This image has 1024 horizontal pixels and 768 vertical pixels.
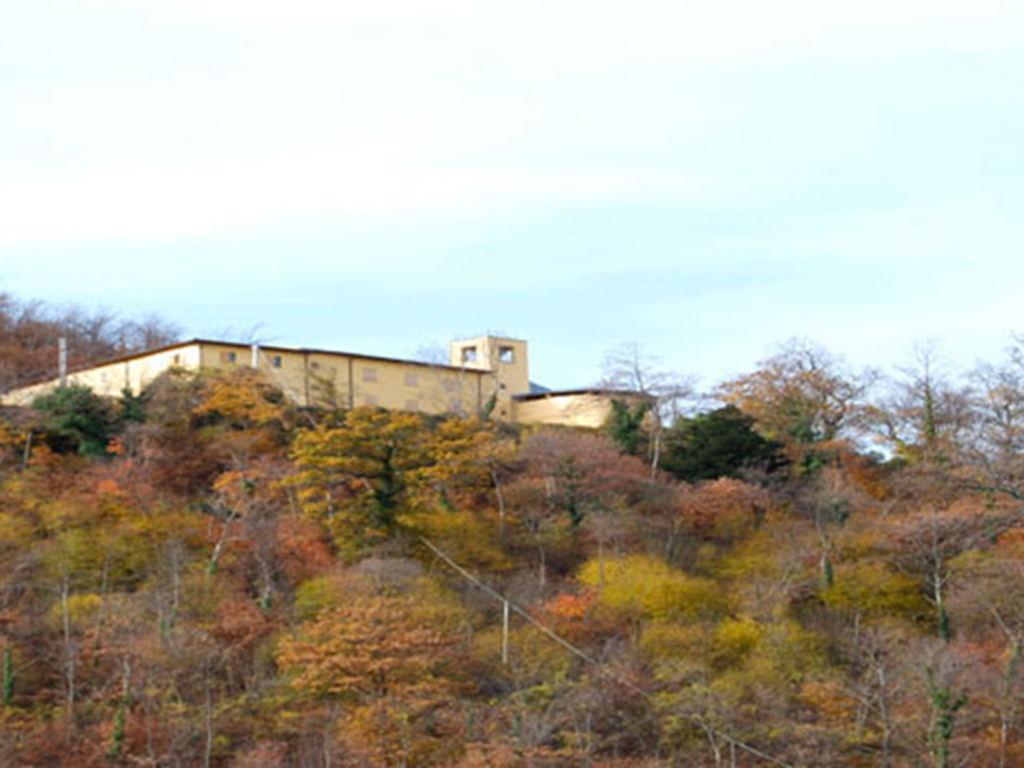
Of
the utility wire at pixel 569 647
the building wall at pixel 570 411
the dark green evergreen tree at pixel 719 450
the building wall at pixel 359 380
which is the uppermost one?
the building wall at pixel 359 380

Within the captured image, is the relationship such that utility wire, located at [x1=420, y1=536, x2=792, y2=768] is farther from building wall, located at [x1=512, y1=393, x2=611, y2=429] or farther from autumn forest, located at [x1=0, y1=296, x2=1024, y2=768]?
building wall, located at [x1=512, y1=393, x2=611, y2=429]

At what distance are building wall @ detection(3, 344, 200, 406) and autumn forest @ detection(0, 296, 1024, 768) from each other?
3.77 ft

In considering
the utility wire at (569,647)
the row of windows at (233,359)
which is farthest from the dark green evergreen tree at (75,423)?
the utility wire at (569,647)

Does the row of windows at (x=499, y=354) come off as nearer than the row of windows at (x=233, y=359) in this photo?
No

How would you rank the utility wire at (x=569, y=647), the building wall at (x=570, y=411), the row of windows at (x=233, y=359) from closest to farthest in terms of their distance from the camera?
the utility wire at (x=569, y=647) < the row of windows at (x=233, y=359) < the building wall at (x=570, y=411)

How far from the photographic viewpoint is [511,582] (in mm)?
40625

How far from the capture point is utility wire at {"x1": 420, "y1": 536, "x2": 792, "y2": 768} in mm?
31906

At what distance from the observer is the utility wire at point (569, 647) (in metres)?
31.9

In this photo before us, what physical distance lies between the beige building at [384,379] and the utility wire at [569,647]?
39.2ft

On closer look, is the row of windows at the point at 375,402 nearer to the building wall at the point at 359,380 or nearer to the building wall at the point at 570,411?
the building wall at the point at 359,380

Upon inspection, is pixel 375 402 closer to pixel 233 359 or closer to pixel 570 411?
pixel 233 359

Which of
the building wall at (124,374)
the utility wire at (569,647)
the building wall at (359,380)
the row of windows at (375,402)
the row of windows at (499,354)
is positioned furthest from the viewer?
the row of windows at (499,354)

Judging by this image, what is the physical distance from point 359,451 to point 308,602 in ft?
18.2

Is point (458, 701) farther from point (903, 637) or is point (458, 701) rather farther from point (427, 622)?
point (903, 637)
